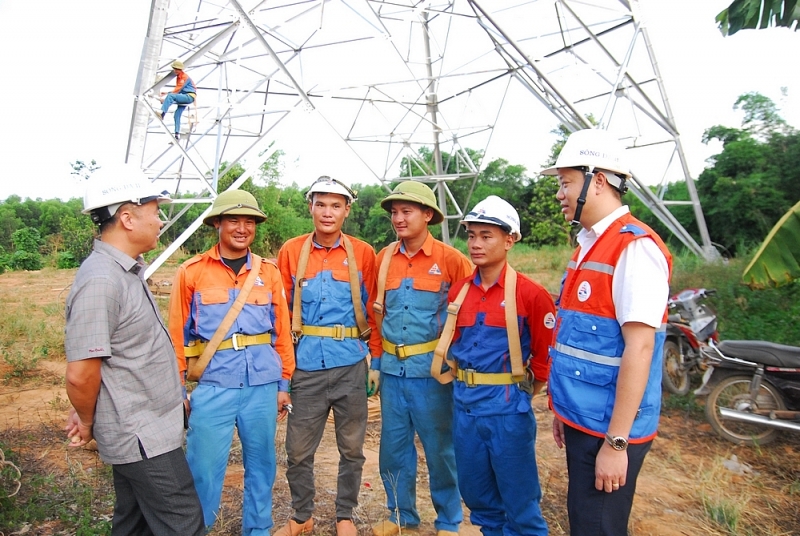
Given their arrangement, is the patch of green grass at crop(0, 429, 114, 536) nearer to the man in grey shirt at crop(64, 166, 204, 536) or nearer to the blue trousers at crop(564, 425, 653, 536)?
the man in grey shirt at crop(64, 166, 204, 536)

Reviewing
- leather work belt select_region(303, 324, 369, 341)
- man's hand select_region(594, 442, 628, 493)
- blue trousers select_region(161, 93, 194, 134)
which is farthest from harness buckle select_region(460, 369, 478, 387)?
blue trousers select_region(161, 93, 194, 134)

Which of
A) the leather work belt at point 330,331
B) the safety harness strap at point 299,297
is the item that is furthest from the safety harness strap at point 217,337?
the leather work belt at point 330,331

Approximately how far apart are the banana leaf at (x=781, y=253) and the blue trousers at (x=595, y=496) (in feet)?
10.5

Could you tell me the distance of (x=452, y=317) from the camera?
3047 mm

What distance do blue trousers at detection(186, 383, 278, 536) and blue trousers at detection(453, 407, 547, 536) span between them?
106 cm

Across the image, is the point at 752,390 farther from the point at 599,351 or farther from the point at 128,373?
the point at 128,373

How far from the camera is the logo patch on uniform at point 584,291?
7.17ft

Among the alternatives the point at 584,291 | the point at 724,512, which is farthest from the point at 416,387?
the point at 724,512

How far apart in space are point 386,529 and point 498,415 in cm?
113

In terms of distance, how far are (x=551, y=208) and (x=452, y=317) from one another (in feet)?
62.4

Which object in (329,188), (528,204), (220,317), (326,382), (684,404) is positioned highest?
(528,204)

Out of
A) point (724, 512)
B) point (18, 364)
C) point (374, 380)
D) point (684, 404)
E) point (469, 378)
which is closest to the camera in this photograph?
point (469, 378)

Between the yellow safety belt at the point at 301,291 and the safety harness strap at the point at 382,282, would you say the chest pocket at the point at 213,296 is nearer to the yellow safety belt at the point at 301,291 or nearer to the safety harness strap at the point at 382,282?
the yellow safety belt at the point at 301,291

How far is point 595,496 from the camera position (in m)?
2.14
